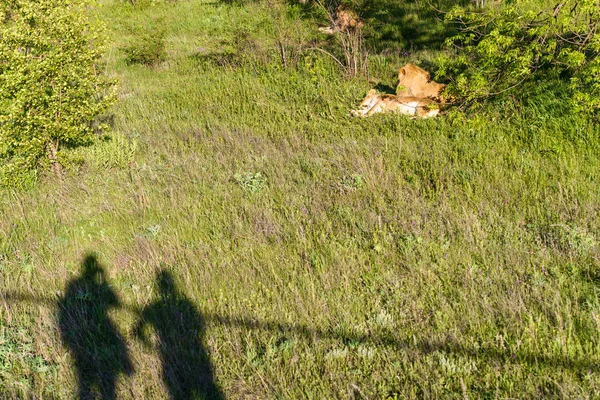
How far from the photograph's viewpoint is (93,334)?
13.8 ft

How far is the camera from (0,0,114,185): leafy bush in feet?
22.7

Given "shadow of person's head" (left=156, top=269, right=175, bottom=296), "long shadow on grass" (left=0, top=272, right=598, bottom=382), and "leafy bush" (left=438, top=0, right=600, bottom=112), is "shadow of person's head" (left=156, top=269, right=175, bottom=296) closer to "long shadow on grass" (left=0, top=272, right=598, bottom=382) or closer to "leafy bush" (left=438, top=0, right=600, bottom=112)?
"long shadow on grass" (left=0, top=272, right=598, bottom=382)

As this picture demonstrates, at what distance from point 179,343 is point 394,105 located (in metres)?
5.92

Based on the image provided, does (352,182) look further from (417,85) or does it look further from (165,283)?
(417,85)

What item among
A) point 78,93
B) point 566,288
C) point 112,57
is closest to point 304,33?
point 112,57

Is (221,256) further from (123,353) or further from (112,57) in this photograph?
(112,57)

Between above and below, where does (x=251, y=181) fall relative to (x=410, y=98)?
below

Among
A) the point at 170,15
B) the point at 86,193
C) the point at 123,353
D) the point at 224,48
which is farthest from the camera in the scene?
the point at 170,15

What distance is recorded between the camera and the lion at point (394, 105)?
8.29 metres

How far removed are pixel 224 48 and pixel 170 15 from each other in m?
6.12

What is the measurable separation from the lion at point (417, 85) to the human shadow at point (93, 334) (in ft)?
19.2

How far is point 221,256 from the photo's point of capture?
5.17m

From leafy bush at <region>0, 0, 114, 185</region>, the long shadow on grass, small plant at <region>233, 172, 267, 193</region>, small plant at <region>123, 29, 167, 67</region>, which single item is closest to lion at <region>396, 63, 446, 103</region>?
small plant at <region>233, 172, 267, 193</region>

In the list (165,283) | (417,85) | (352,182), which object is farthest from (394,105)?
(165,283)
